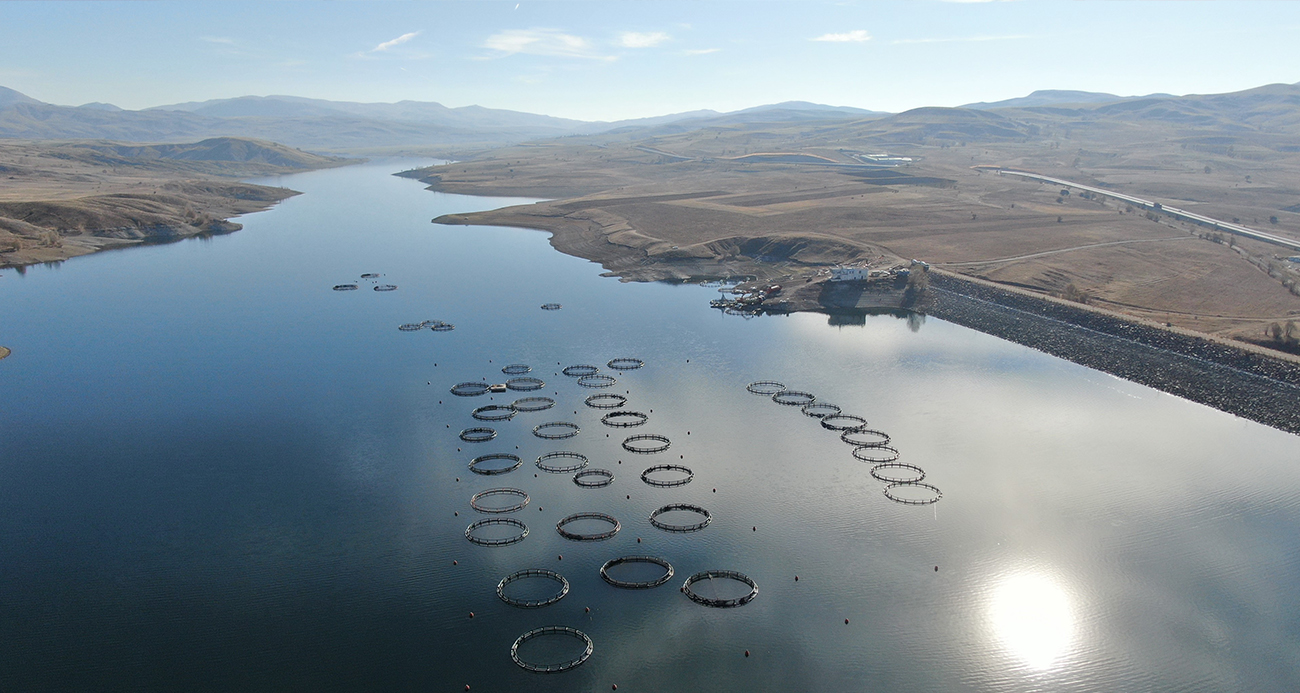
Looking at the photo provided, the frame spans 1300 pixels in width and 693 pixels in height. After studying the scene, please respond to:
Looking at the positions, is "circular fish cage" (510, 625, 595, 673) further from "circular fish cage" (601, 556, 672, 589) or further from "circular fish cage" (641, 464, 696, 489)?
"circular fish cage" (641, 464, 696, 489)

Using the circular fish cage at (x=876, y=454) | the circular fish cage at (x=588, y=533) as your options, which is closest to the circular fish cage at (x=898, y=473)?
the circular fish cage at (x=876, y=454)

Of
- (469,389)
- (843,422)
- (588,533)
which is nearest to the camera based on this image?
(588,533)

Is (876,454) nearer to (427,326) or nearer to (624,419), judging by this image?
(624,419)

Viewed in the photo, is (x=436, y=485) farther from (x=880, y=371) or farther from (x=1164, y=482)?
(x=1164, y=482)

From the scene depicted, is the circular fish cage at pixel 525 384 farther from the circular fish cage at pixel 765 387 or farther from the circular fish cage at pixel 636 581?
the circular fish cage at pixel 636 581

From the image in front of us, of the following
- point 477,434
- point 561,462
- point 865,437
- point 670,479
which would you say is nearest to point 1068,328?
point 865,437

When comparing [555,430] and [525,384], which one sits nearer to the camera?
[555,430]

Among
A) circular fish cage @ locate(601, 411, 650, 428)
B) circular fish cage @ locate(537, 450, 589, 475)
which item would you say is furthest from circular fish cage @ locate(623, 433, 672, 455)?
circular fish cage @ locate(537, 450, 589, 475)
